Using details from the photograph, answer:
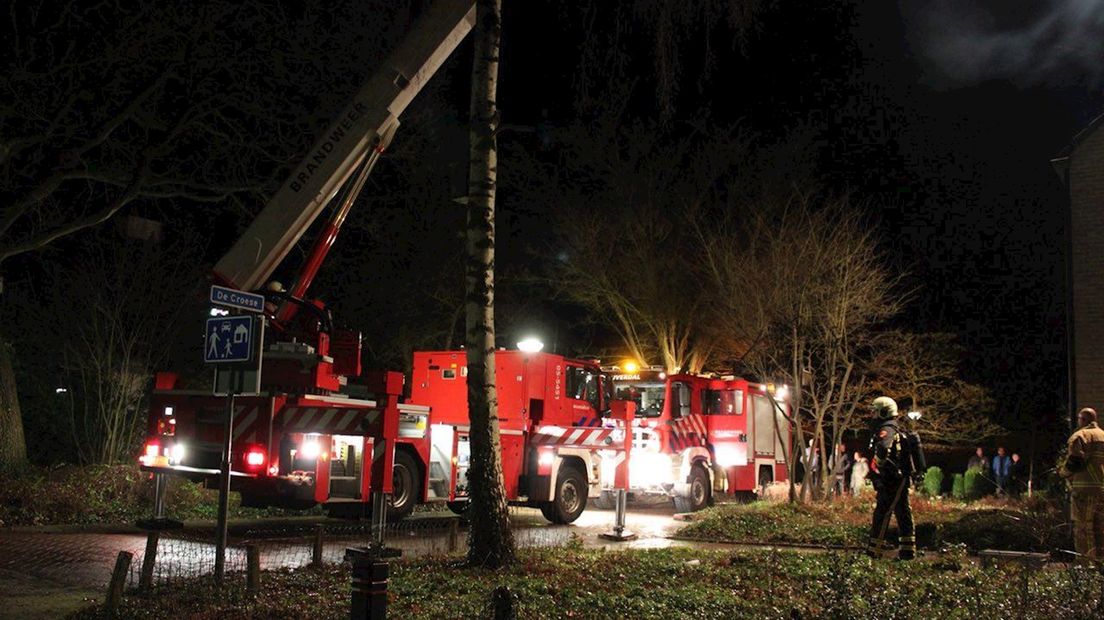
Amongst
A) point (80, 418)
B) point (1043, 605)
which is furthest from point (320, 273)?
point (1043, 605)

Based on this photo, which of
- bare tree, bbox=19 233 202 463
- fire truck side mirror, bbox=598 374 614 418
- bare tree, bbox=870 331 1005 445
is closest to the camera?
bare tree, bbox=19 233 202 463

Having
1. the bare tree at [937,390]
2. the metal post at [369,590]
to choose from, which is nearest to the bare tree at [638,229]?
the bare tree at [937,390]

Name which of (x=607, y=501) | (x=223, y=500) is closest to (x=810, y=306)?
(x=607, y=501)

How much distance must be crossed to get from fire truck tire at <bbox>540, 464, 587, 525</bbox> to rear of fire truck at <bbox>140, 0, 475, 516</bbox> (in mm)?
3710

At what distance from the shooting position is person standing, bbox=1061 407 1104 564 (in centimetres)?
1077

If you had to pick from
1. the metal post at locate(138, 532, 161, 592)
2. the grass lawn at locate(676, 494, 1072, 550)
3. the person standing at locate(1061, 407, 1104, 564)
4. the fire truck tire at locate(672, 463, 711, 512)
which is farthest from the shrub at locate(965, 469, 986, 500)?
the metal post at locate(138, 532, 161, 592)

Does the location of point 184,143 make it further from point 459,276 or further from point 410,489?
point 459,276

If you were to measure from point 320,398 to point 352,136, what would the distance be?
3.65 m

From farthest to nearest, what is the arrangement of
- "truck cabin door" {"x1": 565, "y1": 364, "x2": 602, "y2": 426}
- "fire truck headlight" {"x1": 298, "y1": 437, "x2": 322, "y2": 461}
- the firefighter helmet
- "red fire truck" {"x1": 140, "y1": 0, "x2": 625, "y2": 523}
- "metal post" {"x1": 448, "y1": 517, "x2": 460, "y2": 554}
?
"truck cabin door" {"x1": 565, "y1": 364, "x2": 602, "y2": 426} → "fire truck headlight" {"x1": 298, "y1": 437, "x2": 322, "y2": 461} → "red fire truck" {"x1": 140, "y1": 0, "x2": 625, "y2": 523} → "metal post" {"x1": 448, "y1": 517, "x2": 460, "y2": 554} → the firefighter helmet

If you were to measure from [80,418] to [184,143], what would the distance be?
5989mm

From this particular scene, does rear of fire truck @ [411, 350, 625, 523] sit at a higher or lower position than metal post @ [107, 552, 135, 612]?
higher

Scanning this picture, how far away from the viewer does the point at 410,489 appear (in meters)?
14.6

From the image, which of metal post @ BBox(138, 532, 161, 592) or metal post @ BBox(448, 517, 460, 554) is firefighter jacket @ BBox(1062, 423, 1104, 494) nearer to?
metal post @ BBox(448, 517, 460, 554)

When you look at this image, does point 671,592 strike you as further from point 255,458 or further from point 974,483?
point 974,483
